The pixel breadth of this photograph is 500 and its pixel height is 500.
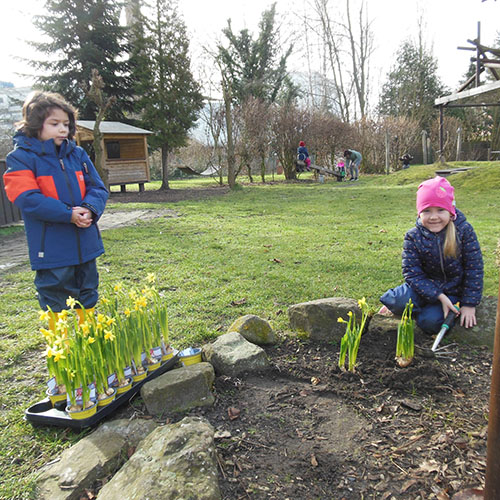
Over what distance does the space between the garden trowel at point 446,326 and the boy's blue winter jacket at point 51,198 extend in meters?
2.57

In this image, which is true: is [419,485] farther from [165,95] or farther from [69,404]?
[165,95]

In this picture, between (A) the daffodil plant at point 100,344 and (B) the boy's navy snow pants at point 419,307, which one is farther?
(B) the boy's navy snow pants at point 419,307

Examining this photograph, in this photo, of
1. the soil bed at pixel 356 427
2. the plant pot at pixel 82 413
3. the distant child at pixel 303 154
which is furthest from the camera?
the distant child at pixel 303 154

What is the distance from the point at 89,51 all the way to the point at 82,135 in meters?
6.42

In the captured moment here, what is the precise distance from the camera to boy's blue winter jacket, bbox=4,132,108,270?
269cm

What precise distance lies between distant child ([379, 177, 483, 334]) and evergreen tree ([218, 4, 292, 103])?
2786 cm

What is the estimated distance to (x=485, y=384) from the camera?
244cm

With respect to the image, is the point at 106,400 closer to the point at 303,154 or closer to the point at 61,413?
the point at 61,413

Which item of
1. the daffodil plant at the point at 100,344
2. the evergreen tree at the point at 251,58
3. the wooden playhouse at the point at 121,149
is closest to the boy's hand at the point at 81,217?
the daffodil plant at the point at 100,344

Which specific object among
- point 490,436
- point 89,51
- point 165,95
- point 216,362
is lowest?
point 216,362

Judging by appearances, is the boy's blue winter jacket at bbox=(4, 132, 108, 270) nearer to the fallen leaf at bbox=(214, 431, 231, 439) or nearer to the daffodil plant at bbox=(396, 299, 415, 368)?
the fallen leaf at bbox=(214, 431, 231, 439)

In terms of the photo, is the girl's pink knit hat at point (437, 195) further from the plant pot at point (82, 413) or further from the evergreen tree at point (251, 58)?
the evergreen tree at point (251, 58)

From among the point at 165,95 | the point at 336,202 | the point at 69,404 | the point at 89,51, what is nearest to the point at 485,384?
the point at 69,404

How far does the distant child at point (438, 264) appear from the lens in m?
3.08
